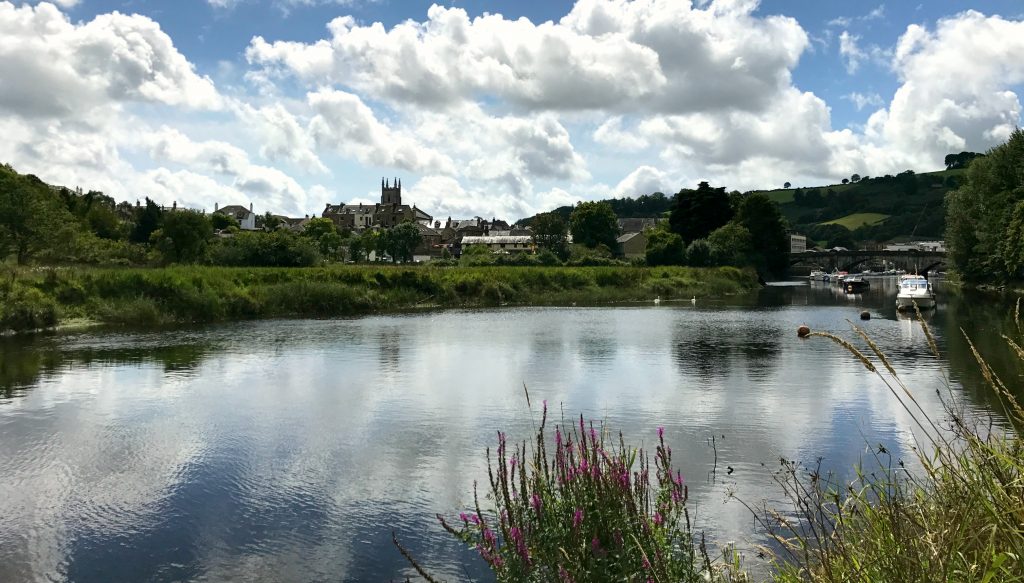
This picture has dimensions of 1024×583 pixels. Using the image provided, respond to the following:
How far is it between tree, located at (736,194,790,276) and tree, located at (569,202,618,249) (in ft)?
84.7

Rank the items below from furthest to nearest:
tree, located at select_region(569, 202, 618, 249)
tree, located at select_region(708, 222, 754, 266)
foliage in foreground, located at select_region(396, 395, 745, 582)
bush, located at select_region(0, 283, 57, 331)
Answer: tree, located at select_region(569, 202, 618, 249) < tree, located at select_region(708, 222, 754, 266) < bush, located at select_region(0, 283, 57, 331) < foliage in foreground, located at select_region(396, 395, 745, 582)

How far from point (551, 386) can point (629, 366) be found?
15.4 feet

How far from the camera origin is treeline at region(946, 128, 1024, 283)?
57.8 meters

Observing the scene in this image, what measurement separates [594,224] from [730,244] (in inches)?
Answer: 1358

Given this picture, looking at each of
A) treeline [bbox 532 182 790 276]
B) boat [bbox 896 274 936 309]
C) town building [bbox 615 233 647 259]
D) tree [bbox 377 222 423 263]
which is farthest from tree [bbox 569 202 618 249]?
boat [bbox 896 274 936 309]

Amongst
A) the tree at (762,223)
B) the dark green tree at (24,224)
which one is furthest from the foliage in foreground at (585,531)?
the tree at (762,223)

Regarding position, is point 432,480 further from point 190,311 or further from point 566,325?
point 190,311

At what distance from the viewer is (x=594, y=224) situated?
407ft

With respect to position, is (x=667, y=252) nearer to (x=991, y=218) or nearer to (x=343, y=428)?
(x=991, y=218)

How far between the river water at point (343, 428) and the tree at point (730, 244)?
205 ft

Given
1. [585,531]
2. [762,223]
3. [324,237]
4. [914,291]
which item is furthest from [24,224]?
[762,223]

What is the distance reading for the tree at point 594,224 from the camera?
4877 inches

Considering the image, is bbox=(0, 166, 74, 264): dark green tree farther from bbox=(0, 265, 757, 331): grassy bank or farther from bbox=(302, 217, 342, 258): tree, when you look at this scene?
bbox=(302, 217, 342, 258): tree

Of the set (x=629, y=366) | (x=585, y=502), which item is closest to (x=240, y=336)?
(x=629, y=366)
